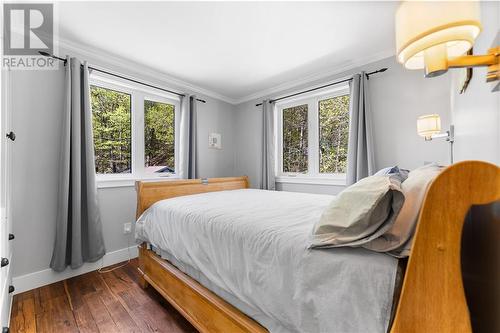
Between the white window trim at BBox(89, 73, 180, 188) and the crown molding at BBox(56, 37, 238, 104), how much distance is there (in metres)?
0.18

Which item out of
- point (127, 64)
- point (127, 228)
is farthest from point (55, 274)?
point (127, 64)

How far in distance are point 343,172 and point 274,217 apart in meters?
1.93

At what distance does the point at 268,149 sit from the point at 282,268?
263 cm

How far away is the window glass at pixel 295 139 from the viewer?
11.0 feet

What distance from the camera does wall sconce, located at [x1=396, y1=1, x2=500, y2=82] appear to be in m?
0.52

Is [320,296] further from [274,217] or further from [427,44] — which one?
[427,44]

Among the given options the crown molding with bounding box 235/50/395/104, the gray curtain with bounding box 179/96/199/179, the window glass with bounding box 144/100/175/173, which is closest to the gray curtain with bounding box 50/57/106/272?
the window glass with bounding box 144/100/175/173

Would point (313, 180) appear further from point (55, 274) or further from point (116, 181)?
point (55, 274)

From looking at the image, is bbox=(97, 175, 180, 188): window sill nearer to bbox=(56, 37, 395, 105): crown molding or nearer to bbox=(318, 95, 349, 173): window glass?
bbox=(56, 37, 395, 105): crown molding

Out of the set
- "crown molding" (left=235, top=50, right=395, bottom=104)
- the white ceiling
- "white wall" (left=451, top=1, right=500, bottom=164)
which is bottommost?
"white wall" (left=451, top=1, right=500, bottom=164)

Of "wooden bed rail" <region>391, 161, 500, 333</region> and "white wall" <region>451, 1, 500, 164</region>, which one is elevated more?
"white wall" <region>451, 1, 500, 164</region>

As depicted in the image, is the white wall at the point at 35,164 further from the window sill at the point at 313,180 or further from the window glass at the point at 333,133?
the window glass at the point at 333,133

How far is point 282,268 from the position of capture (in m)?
0.97

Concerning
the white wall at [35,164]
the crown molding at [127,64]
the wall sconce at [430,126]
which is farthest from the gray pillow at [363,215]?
the crown molding at [127,64]
